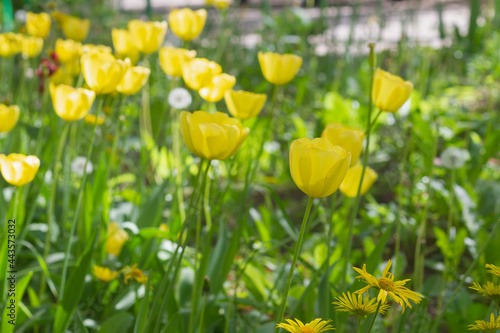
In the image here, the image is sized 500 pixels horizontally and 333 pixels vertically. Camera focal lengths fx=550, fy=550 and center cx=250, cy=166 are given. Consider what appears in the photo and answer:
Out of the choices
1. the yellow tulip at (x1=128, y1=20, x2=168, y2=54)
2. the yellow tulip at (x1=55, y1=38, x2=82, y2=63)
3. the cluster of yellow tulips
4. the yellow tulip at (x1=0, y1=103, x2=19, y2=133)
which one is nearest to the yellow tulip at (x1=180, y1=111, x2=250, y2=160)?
the cluster of yellow tulips

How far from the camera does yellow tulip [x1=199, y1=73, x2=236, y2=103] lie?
110 cm

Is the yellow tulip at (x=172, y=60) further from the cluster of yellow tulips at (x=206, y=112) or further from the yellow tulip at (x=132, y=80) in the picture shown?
the yellow tulip at (x=132, y=80)

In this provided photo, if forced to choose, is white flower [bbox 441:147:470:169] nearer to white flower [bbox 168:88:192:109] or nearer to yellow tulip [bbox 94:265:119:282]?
white flower [bbox 168:88:192:109]

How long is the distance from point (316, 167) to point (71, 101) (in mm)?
619

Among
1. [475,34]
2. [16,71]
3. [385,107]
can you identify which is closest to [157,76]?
[16,71]

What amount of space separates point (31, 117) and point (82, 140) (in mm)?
341

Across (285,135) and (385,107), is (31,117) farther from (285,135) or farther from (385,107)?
(385,107)

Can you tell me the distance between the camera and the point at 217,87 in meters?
1.11

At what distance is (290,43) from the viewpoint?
3629 mm

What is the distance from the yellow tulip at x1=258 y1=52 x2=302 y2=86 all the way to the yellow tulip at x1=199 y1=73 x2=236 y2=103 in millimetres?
103

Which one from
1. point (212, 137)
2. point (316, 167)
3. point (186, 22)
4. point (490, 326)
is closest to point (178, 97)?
point (186, 22)

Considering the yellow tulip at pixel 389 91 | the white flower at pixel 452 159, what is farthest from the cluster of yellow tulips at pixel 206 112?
the white flower at pixel 452 159

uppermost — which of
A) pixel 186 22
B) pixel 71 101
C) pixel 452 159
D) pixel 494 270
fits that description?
pixel 186 22

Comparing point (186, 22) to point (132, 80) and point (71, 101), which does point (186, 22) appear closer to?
point (132, 80)
